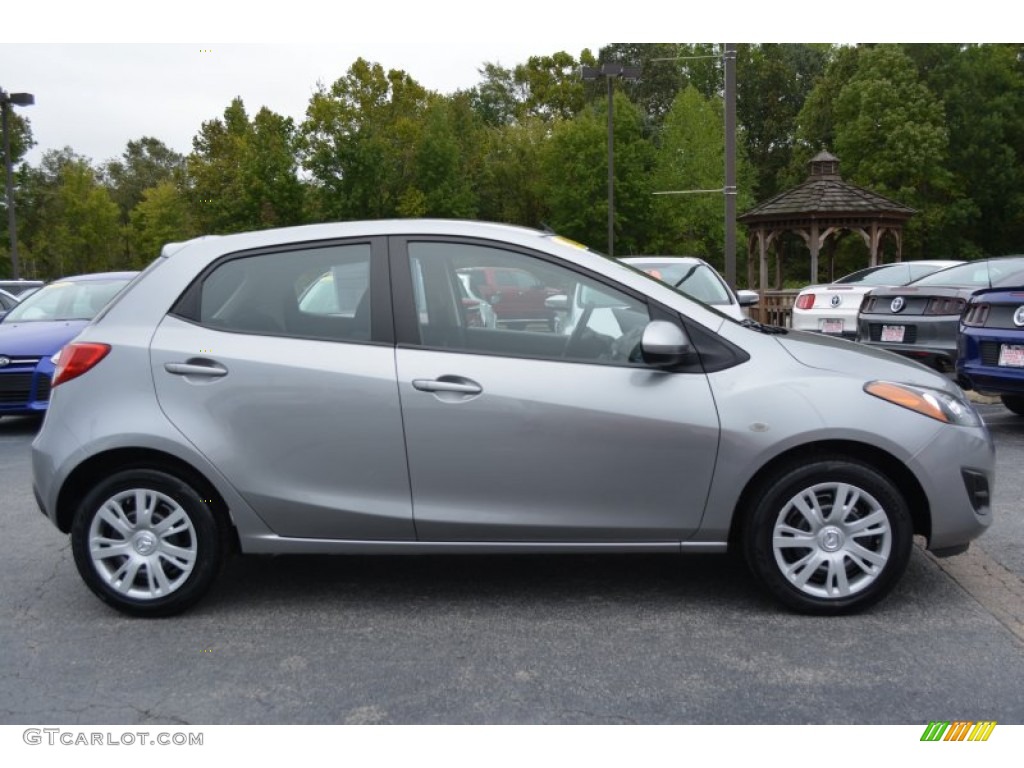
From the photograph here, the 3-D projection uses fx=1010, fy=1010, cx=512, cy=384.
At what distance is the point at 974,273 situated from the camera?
11.5m

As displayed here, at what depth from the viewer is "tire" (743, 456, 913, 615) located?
163 inches

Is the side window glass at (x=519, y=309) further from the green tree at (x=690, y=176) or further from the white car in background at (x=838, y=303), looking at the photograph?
the green tree at (x=690, y=176)

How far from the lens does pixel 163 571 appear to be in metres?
4.34

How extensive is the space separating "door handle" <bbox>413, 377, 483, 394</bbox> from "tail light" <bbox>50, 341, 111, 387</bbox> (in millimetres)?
1377

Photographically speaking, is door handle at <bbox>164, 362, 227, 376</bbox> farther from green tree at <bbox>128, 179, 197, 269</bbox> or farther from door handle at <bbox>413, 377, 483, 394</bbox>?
green tree at <bbox>128, 179, 197, 269</bbox>

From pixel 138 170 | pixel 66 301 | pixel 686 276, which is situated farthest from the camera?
pixel 138 170

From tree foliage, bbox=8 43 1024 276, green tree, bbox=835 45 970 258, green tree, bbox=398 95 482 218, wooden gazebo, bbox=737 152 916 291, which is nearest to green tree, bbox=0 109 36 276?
tree foliage, bbox=8 43 1024 276

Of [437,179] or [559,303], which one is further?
[437,179]

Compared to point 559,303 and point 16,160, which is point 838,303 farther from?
point 16,160

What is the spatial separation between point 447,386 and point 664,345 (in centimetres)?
90

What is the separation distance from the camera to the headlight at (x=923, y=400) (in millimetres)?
4188

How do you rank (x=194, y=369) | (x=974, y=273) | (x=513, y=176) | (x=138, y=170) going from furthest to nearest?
(x=138, y=170)
(x=513, y=176)
(x=974, y=273)
(x=194, y=369)

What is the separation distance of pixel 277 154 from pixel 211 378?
2033 inches

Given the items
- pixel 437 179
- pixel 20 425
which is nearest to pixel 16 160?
pixel 437 179
